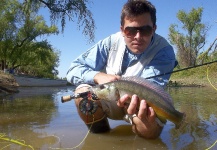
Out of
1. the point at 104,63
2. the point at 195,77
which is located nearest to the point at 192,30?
the point at 195,77

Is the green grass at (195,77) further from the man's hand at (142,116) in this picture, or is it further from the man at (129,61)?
the man's hand at (142,116)

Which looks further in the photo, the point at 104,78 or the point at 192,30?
A: the point at 192,30

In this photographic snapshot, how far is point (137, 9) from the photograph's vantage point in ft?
10.6

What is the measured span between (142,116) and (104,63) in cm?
115

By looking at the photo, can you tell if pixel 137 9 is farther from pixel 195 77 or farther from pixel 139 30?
pixel 195 77

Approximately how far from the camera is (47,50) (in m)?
37.5

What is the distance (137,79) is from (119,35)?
1.05 meters

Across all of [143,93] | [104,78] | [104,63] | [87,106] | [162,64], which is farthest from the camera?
[104,63]

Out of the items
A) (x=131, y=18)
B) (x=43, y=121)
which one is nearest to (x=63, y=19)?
(x=43, y=121)

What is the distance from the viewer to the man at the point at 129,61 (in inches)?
127

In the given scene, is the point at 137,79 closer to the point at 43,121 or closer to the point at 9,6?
the point at 43,121

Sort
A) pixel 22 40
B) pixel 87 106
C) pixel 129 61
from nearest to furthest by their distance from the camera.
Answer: pixel 87 106, pixel 129 61, pixel 22 40

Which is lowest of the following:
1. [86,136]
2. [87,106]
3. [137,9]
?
[86,136]

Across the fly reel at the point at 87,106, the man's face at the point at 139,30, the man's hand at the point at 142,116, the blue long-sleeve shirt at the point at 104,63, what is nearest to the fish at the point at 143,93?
the man's hand at the point at 142,116
